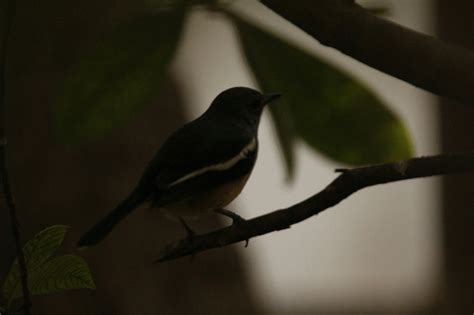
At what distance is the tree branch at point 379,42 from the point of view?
0.96m

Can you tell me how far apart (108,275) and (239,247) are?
1.65 ft

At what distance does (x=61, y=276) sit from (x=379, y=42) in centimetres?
40

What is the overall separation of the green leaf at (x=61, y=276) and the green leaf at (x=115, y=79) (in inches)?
11.4

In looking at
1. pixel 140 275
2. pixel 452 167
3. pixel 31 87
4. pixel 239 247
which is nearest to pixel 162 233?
pixel 140 275

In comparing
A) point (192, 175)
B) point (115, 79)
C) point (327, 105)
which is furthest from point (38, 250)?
point (192, 175)

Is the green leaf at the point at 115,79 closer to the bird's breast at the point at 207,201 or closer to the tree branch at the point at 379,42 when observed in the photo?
the tree branch at the point at 379,42

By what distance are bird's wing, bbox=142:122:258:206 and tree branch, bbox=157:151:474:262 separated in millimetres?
438

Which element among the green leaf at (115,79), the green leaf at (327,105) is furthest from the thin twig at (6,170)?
the green leaf at (327,105)

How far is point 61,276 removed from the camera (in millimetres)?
818

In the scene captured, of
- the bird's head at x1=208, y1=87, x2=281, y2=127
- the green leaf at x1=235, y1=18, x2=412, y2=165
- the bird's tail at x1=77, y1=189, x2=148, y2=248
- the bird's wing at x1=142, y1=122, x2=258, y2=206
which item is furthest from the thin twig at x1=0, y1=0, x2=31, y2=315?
the bird's head at x1=208, y1=87, x2=281, y2=127

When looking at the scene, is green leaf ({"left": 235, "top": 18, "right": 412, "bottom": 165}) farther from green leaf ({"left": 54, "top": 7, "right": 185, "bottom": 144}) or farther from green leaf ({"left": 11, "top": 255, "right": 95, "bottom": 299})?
green leaf ({"left": 11, "top": 255, "right": 95, "bottom": 299})

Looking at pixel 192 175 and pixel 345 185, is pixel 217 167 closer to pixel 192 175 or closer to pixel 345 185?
pixel 192 175

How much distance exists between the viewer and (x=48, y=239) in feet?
2.73

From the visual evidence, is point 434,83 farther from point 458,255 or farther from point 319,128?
point 458,255
